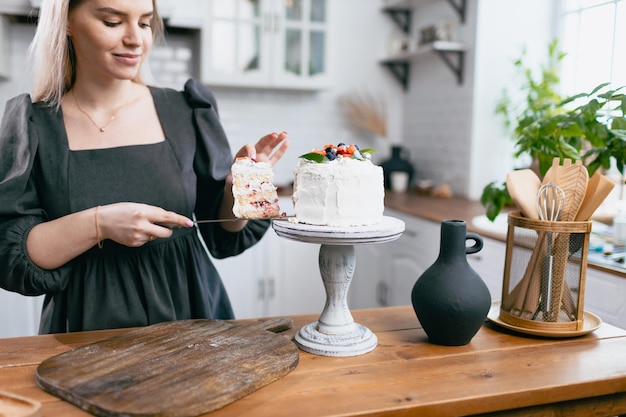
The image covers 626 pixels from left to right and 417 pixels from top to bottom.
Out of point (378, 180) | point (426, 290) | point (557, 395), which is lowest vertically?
point (557, 395)

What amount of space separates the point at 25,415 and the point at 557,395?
87 cm

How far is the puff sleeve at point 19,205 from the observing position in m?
1.30

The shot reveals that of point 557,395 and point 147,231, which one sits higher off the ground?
point 147,231

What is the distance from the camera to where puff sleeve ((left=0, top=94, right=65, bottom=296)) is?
1.30m

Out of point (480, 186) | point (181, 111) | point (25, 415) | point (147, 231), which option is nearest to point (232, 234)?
point (181, 111)

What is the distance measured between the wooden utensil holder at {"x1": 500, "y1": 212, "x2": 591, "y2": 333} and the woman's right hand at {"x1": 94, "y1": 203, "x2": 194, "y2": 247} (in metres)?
0.74

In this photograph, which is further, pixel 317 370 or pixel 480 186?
pixel 480 186

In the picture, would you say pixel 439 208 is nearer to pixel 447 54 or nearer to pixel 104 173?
pixel 447 54

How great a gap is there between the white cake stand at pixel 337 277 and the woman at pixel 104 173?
0.33 m

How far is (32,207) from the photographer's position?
55.0 inches

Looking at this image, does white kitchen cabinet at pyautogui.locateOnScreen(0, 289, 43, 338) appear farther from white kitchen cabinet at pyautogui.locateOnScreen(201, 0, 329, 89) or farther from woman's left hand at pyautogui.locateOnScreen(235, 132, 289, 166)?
woman's left hand at pyautogui.locateOnScreen(235, 132, 289, 166)

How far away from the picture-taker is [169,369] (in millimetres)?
1031

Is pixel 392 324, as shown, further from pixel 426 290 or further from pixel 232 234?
pixel 232 234

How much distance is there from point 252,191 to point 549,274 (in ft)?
2.17
